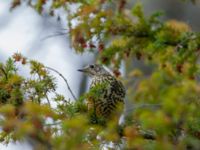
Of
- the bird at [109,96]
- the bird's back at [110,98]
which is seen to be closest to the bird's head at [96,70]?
the bird at [109,96]

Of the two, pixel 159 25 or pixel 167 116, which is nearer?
pixel 167 116

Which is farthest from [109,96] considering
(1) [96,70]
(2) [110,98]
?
(1) [96,70]

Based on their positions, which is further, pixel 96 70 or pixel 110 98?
pixel 96 70

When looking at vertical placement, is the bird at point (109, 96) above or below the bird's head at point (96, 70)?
below

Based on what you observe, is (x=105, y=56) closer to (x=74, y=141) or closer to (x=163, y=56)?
(x=163, y=56)

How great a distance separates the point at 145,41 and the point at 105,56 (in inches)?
13.7

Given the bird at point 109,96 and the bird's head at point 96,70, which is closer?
the bird at point 109,96

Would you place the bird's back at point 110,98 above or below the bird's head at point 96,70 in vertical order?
below

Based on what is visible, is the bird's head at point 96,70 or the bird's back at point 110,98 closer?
the bird's back at point 110,98

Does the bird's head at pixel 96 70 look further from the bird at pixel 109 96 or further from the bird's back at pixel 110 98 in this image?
the bird's back at pixel 110 98

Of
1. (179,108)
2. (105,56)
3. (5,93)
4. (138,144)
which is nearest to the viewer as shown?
(179,108)

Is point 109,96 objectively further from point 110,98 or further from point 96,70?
point 96,70

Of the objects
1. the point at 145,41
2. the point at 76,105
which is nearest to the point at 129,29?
the point at 145,41

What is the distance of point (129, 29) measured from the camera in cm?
383
